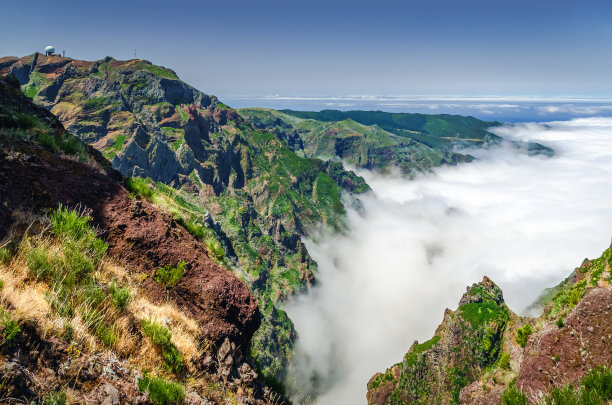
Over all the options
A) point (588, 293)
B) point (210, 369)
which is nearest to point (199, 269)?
point (210, 369)

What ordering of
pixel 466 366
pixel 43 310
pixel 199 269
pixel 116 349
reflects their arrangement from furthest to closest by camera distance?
pixel 466 366 → pixel 199 269 → pixel 116 349 → pixel 43 310

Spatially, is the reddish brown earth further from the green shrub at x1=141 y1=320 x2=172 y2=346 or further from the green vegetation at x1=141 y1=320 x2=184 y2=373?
the green shrub at x1=141 y1=320 x2=172 y2=346

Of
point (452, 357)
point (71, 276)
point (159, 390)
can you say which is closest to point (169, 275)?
point (71, 276)

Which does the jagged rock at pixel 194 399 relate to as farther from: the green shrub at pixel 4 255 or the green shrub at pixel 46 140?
the green shrub at pixel 46 140

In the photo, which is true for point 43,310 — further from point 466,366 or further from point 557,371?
point 466,366

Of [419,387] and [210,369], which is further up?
[210,369]

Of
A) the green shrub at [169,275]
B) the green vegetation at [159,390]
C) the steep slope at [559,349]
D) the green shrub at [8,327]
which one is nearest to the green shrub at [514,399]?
the steep slope at [559,349]
